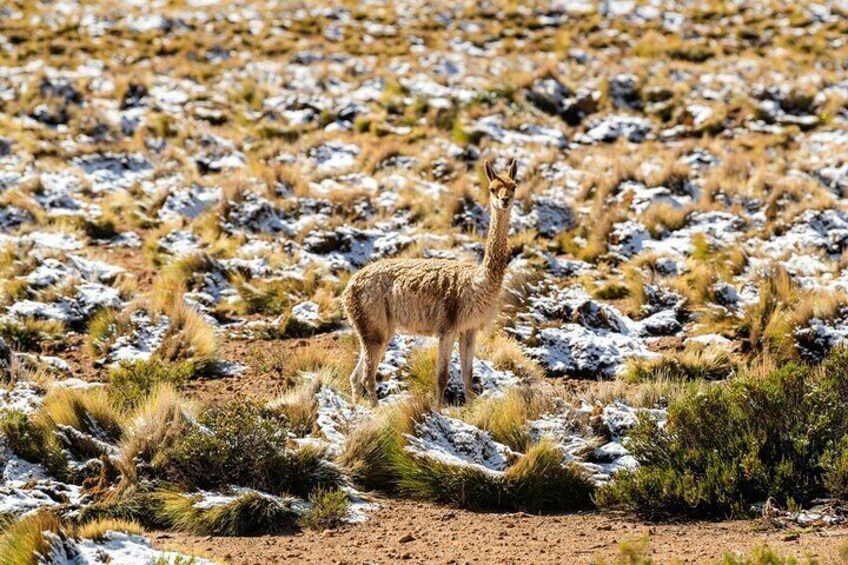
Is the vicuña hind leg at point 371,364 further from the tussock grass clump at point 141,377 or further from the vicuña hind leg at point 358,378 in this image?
the tussock grass clump at point 141,377

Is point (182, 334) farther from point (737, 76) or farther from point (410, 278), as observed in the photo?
point (737, 76)

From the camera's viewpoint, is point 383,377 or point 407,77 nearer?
point 383,377

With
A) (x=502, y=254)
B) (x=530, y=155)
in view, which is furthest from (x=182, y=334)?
(x=530, y=155)

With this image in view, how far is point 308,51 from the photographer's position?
87.5 ft

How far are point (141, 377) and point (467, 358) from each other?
10.8 feet

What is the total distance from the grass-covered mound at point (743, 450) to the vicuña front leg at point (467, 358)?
2046mm

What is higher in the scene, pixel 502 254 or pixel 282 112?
pixel 502 254

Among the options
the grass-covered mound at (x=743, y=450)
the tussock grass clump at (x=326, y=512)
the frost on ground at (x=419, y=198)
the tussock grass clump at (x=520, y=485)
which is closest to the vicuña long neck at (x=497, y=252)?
the frost on ground at (x=419, y=198)

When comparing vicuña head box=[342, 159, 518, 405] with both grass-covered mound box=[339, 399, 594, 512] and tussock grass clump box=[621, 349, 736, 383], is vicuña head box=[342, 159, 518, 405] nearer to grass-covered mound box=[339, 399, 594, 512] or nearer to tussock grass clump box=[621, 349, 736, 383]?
grass-covered mound box=[339, 399, 594, 512]

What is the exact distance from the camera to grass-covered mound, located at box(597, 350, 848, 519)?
5852 mm

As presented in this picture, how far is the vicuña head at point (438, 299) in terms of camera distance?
26.0 feet

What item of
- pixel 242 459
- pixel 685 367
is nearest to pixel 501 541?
pixel 242 459

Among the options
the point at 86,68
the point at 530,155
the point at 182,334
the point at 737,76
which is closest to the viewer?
the point at 182,334

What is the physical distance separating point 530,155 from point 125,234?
315 inches
